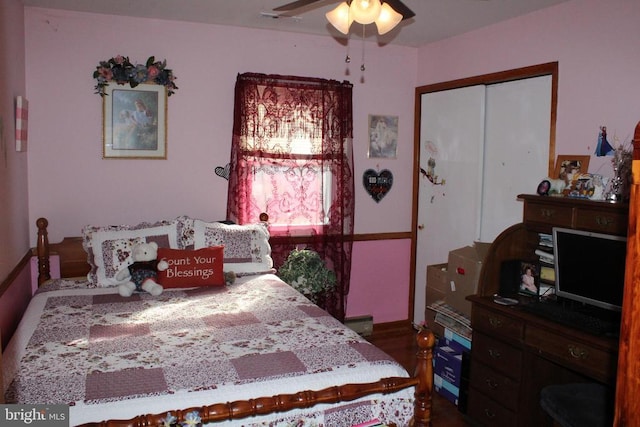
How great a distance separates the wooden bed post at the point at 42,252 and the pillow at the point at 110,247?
0.34m

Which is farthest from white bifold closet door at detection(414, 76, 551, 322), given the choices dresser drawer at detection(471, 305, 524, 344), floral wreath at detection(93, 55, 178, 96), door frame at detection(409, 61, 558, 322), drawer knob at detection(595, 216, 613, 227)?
floral wreath at detection(93, 55, 178, 96)

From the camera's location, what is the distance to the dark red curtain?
3.93 meters

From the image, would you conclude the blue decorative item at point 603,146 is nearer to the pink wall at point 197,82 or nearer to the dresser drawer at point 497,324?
the pink wall at point 197,82

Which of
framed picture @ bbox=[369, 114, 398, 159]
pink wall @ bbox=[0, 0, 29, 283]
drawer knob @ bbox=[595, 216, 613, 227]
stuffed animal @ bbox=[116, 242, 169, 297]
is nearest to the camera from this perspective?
drawer knob @ bbox=[595, 216, 613, 227]

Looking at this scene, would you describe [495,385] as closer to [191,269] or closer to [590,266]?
[590,266]

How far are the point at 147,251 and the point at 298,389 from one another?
1.58 meters

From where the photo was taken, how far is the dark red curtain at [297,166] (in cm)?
393

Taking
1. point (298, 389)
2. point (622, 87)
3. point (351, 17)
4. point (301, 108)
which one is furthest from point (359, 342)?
point (301, 108)

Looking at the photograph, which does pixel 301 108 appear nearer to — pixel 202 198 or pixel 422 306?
pixel 202 198

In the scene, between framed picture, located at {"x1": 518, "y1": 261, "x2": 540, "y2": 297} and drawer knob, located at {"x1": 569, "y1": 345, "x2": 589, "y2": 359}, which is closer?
drawer knob, located at {"x1": 569, "y1": 345, "x2": 589, "y2": 359}

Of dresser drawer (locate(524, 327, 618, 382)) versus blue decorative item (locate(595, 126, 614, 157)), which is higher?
blue decorative item (locate(595, 126, 614, 157))

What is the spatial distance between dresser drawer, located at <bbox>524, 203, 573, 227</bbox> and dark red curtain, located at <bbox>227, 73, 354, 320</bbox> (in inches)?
60.3

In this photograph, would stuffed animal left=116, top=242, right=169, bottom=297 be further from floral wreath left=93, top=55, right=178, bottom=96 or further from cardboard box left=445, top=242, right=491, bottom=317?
cardboard box left=445, top=242, right=491, bottom=317

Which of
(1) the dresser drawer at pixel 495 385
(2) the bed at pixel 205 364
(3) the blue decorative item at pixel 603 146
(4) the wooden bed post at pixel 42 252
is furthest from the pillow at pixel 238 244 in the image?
(3) the blue decorative item at pixel 603 146
